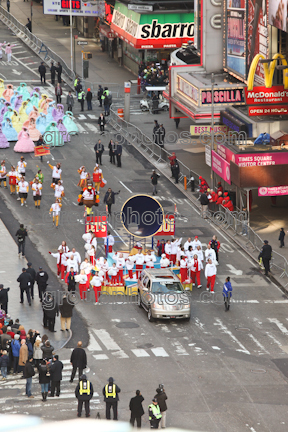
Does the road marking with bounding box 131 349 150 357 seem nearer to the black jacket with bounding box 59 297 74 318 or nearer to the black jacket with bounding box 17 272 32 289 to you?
the black jacket with bounding box 59 297 74 318

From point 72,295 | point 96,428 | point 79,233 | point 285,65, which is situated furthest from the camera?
point 285,65

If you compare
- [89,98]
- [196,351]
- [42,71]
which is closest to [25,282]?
[196,351]

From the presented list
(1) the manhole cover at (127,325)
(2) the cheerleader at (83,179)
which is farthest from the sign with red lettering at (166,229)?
(2) the cheerleader at (83,179)

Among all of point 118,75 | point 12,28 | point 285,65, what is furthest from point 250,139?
point 12,28

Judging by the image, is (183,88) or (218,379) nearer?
(218,379)

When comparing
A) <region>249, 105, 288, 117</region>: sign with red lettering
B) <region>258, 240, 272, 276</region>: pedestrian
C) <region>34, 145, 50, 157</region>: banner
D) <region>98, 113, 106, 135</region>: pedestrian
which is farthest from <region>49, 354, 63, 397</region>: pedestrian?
<region>98, 113, 106, 135</region>: pedestrian

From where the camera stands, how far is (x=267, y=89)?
44344mm

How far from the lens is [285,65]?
4334 centimetres

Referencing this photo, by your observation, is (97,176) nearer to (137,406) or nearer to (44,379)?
(44,379)

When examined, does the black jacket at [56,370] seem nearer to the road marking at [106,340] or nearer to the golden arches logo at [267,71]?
the road marking at [106,340]

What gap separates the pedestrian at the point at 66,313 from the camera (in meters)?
30.4

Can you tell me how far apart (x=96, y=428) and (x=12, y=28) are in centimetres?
6685

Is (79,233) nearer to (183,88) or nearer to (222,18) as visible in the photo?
(183,88)

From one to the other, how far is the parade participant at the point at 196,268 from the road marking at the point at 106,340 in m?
5.36
